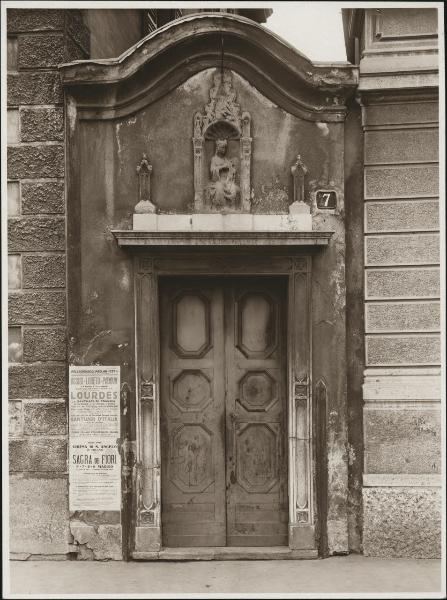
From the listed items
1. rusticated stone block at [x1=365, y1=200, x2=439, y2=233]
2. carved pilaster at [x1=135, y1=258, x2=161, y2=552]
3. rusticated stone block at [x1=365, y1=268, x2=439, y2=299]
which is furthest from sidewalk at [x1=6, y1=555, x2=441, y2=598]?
rusticated stone block at [x1=365, y1=200, x2=439, y2=233]

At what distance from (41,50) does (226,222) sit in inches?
95.5

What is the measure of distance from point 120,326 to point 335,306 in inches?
80.7

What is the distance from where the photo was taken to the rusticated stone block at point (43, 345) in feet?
23.8

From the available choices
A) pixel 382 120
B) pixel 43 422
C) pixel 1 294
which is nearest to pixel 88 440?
pixel 43 422

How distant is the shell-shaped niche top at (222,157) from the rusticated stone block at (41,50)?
4.76ft

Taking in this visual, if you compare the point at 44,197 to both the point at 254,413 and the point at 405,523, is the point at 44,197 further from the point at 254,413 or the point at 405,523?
the point at 405,523

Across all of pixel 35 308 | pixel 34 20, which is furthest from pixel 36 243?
pixel 34 20

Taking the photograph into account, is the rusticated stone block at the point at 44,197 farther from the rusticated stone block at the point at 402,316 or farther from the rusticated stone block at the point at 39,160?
the rusticated stone block at the point at 402,316

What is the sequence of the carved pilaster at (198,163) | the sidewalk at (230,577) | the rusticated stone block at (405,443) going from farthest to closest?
the carved pilaster at (198,163) < the rusticated stone block at (405,443) < the sidewalk at (230,577)

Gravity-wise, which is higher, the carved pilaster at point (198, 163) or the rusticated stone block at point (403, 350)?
the carved pilaster at point (198, 163)

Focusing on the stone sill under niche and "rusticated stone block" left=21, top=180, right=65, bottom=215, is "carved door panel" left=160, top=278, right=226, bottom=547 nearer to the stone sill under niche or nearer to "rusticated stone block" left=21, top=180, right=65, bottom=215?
the stone sill under niche

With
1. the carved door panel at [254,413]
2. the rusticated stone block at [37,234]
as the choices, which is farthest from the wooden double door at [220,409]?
the rusticated stone block at [37,234]

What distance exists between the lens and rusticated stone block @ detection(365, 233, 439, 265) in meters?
7.18

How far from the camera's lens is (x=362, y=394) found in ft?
23.7
